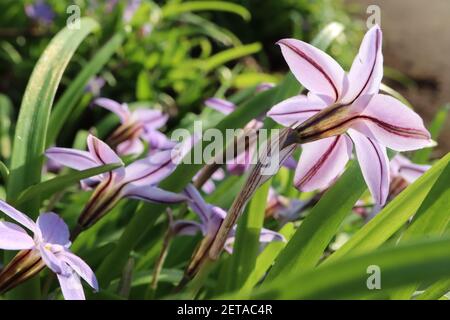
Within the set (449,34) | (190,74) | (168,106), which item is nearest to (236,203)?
(168,106)

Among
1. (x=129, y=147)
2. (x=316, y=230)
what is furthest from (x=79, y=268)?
(x=129, y=147)

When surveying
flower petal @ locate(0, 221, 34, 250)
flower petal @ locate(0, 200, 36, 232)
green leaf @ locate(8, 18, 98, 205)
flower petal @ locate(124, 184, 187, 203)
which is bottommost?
flower petal @ locate(0, 221, 34, 250)

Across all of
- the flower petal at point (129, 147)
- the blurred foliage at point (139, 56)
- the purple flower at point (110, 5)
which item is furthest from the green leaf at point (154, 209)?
the purple flower at point (110, 5)

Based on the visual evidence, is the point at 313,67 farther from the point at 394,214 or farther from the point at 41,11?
the point at 41,11

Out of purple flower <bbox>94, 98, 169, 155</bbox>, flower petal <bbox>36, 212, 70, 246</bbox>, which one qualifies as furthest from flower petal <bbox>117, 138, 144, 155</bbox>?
flower petal <bbox>36, 212, 70, 246</bbox>

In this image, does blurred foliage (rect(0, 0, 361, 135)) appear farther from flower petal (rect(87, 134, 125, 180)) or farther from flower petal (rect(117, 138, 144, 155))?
flower petal (rect(87, 134, 125, 180))

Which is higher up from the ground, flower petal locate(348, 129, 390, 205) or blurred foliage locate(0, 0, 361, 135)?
→ blurred foliage locate(0, 0, 361, 135)

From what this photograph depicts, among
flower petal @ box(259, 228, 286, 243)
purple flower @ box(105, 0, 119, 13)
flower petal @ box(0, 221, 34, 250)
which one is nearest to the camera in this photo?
flower petal @ box(0, 221, 34, 250)
